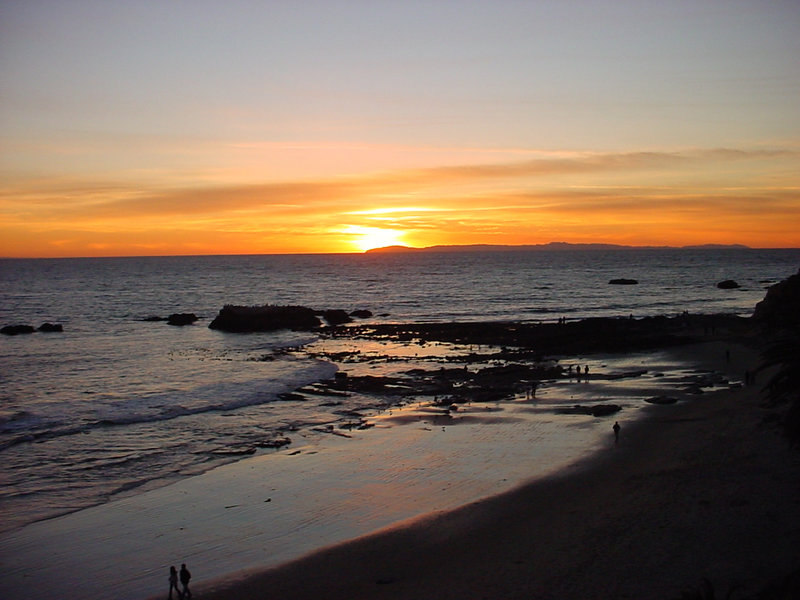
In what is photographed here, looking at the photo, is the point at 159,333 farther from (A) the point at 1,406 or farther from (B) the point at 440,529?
(B) the point at 440,529

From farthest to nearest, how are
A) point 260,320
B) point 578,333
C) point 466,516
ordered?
point 260,320
point 578,333
point 466,516

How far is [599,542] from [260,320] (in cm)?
5334

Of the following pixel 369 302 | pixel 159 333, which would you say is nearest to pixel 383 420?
pixel 159 333

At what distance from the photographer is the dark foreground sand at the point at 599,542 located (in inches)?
561

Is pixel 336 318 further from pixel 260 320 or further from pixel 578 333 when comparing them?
pixel 578 333

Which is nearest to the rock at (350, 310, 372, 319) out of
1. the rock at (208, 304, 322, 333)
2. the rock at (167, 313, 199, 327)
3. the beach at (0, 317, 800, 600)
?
the rock at (208, 304, 322, 333)

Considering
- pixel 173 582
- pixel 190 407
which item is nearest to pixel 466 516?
pixel 173 582

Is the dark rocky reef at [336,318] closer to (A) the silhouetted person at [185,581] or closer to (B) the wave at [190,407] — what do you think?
(B) the wave at [190,407]

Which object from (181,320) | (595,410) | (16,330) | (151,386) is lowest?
(151,386)

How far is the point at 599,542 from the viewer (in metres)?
16.2

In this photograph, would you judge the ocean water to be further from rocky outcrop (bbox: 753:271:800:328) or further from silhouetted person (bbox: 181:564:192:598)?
rocky outcrop (bbox: 753:271:800:328)

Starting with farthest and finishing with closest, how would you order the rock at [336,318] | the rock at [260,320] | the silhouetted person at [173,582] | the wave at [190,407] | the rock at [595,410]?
the rock at [336,318], the rock at [260,320], the rock at [595,410], the wave at [190,407], the silhouetted person at [173,582]

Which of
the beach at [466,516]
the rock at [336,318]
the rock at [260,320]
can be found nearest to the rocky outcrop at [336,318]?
the rock at [336,318]

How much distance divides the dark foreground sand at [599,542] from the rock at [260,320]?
47233 mm
